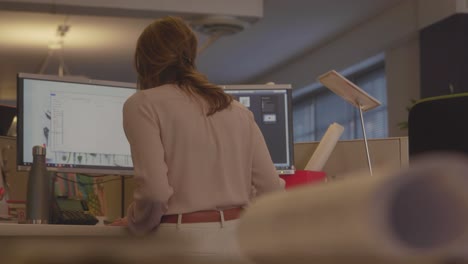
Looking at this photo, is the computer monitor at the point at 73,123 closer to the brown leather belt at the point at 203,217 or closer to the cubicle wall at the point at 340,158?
the cubicle wall at the point at 340,158

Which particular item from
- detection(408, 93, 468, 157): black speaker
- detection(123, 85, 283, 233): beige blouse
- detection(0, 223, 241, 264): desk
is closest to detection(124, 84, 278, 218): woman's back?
detection(123, 85, 283, 233): beige blouse

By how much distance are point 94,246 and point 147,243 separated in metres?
0.02

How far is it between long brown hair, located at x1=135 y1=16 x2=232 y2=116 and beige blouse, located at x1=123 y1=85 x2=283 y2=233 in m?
0.05

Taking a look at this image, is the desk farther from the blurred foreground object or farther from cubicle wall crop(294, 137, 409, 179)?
cubicle wall crop(294, 137, 409, 179)

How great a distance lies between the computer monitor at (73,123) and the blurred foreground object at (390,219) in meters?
2.47

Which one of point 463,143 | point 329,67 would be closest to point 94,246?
point 463,143

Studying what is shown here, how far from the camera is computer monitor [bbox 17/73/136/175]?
104 inches

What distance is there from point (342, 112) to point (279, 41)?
1.20 metres

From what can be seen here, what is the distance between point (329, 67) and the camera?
10.4 metres

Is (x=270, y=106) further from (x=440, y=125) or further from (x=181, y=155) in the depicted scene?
(x=181, y=155)

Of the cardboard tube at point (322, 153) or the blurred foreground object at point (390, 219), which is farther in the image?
the cardboard tube at point (322, 153)

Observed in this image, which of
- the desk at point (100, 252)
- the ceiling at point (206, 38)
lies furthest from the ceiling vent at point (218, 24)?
the desk at point (100, 252)

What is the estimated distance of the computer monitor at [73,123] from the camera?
264cm

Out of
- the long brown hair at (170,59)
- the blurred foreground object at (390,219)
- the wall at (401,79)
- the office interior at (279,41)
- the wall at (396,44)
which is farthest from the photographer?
the wall at (401,79)
